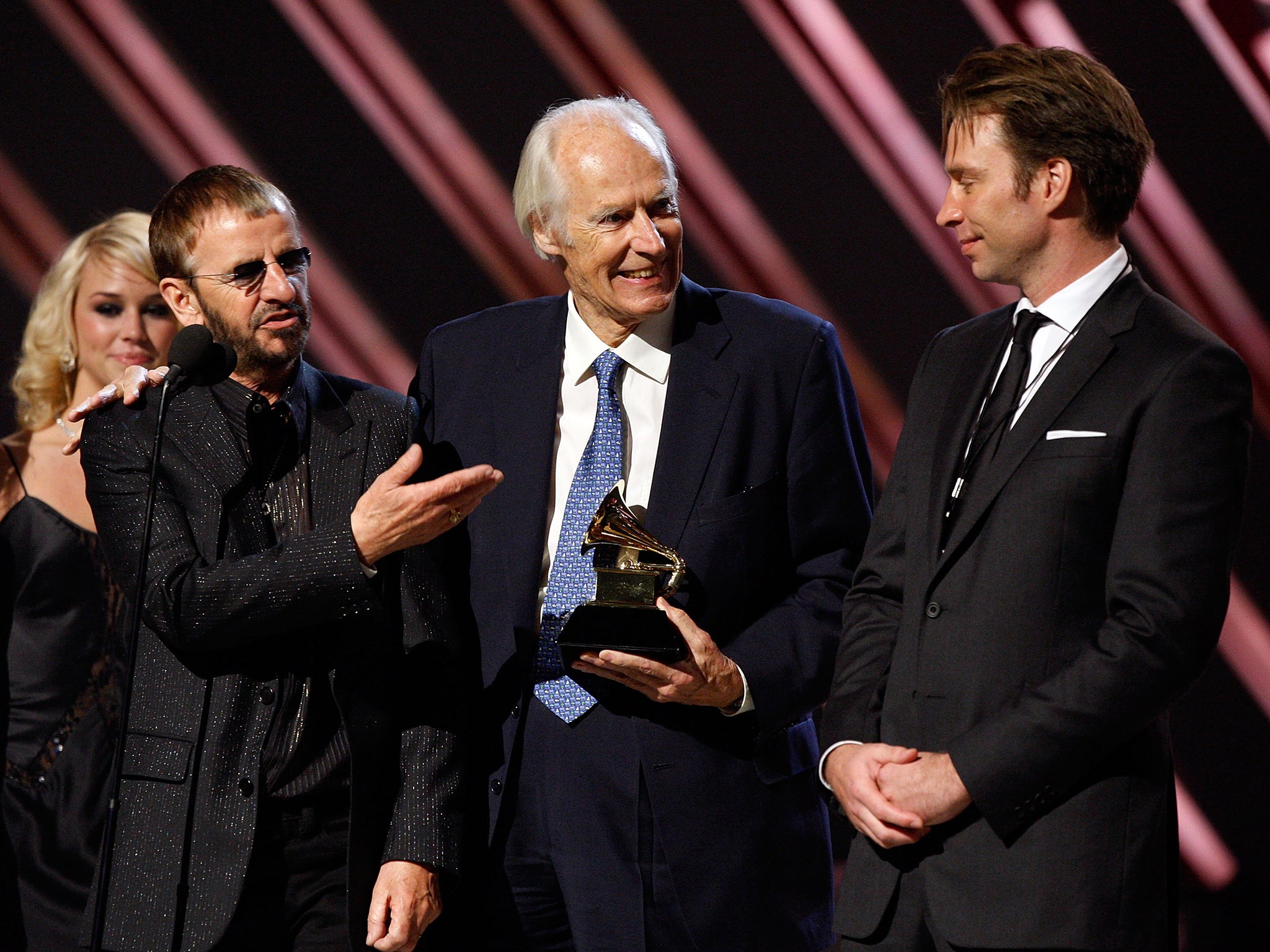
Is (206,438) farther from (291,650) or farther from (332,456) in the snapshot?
(291,650)

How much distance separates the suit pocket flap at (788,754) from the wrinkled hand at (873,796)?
1.14 ft

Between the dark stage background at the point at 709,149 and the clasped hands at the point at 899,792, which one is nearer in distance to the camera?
the clasped hands at the point at 899,792

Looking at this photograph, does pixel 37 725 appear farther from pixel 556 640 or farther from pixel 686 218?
pixel 686 218

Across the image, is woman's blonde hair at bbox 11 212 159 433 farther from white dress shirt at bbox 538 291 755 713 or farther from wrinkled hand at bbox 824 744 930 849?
wrinkled hand at bbox 824 744 930 849

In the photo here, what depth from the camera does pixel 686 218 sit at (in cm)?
362

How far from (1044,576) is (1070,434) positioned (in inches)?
7.4

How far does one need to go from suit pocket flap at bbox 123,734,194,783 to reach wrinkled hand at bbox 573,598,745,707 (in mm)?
613

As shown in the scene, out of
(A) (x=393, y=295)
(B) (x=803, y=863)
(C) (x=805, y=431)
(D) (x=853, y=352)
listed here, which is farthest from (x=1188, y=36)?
(B) (x=803, y=863)

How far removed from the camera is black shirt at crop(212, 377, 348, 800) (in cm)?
212

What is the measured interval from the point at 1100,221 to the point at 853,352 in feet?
5.60

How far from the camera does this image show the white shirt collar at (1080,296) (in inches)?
74.0

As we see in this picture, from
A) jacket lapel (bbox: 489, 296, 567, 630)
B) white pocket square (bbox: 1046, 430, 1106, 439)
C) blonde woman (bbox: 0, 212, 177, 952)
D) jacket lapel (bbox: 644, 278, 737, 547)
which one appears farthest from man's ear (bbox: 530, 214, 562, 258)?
blonde woman (bbox: 0, 212, 177, 952)

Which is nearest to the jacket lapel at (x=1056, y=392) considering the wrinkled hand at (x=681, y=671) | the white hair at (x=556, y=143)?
the wrinkled hand at (x=681, y=671)

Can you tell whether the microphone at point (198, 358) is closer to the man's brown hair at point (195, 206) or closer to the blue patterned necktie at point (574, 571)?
the man's brown hair at point (195, 206)
